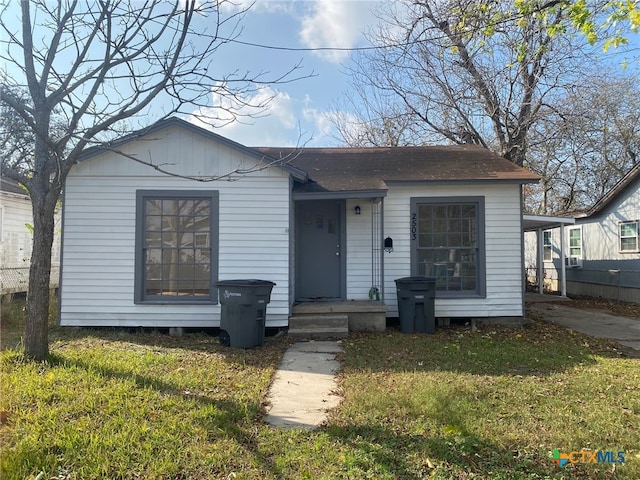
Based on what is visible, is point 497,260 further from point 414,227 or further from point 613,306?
point 613,306

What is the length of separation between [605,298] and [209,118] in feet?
47.7

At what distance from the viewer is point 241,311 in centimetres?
649

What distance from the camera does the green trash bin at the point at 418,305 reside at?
7734mm

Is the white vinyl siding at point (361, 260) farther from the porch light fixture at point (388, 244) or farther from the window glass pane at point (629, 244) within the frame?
the window glass pane at point (629, 244)

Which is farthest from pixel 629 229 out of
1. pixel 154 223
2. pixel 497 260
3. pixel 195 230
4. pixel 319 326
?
pixel 154 223

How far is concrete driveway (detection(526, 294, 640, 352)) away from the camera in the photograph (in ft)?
26.0

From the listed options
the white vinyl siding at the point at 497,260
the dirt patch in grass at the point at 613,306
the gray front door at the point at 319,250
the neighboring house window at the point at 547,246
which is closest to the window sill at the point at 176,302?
the gray front door at the point at 319,250

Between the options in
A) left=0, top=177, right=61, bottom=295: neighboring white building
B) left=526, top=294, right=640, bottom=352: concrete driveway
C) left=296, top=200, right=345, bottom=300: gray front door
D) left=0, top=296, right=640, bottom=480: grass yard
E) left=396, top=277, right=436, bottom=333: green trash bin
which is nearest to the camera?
left=0, top=296, right=640, bottom=480: grass yard

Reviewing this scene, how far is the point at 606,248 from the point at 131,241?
1518 centimetres

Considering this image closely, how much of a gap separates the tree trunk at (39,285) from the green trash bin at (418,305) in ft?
18.0

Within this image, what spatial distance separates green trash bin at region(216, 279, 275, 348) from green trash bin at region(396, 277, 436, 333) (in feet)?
8.93

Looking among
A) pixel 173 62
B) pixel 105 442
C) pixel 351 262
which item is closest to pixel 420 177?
pixel 351 262

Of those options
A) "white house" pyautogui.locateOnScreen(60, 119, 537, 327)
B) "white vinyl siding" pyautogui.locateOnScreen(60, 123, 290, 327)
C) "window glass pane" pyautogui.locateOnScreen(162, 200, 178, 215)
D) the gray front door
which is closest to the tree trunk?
"white house" pyautogui.locateOnScreen(60, 119, 537, 327)

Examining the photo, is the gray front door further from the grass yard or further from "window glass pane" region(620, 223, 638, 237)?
"window glass pane" region(620, 223, 638, 237)
